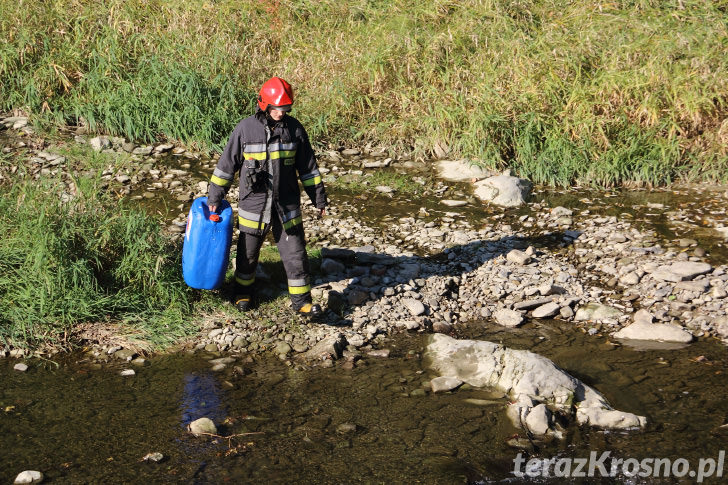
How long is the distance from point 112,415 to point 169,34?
5849 mm

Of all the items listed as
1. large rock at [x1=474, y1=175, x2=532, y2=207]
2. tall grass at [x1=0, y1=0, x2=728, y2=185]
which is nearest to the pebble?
large rock at [x1=474, y1=175, x2=532, y2=207]

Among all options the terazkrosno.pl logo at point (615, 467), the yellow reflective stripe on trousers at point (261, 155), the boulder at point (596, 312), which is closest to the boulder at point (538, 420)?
the terazkrosno.pl logo at point (615, 467)

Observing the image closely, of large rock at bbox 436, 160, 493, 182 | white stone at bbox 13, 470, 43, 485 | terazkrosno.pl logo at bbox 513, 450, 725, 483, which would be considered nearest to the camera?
white stone at bbox 13, 470, 43, 485

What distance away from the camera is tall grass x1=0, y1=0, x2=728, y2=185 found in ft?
26.7

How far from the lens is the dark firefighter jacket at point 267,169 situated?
17.4 ft

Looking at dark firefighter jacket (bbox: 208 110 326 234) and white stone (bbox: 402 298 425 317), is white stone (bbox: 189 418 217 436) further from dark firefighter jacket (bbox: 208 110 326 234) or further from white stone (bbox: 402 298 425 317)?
white stone (bbox: 402 298 425 317)

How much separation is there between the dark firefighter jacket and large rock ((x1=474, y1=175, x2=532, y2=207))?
2.64m

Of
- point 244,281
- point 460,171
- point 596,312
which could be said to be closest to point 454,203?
point 460,171

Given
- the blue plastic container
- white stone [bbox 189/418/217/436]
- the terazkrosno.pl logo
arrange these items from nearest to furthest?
the terazkrosno.pl logo
white stone [bbox 189/418/217/436]
the blue plastic container

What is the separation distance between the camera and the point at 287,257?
5.59 meters

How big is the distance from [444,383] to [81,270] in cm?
262

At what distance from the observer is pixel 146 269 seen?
564cm

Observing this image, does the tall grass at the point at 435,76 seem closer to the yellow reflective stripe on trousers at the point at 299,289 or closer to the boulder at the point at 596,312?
the boulder at the point at 596,312

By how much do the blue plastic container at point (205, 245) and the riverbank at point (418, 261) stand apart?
0.31 meters
